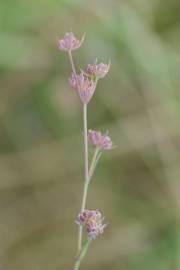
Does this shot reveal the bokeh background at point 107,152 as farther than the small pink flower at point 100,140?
Yes

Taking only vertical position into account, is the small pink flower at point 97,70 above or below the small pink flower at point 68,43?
below

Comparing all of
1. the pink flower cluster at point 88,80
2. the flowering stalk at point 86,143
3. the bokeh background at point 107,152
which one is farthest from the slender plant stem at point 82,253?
the bokeh background at point 107,152

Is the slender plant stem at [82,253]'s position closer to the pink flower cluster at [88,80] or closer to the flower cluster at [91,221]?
the flower cluster at [91,221]

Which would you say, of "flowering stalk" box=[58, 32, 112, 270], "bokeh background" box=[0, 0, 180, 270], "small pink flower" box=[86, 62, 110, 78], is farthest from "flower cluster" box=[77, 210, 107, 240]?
"bokeh background" box=[0, 0, 180, 270]

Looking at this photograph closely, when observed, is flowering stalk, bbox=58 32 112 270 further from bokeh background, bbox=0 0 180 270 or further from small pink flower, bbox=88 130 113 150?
bokeh background, bbox=0 0 180 270

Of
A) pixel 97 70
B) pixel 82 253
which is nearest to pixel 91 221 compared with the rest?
pixel 82 253

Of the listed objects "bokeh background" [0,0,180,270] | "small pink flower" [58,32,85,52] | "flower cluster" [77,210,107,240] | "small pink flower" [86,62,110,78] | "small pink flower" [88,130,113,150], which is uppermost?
"small pink flower" [58,32,85,52]

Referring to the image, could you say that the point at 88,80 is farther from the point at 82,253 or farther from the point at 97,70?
the point at 82,253

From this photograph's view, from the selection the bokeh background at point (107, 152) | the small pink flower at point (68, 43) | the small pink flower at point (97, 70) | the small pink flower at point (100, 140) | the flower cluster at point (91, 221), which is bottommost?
the bokeh background at point (107, 152)
